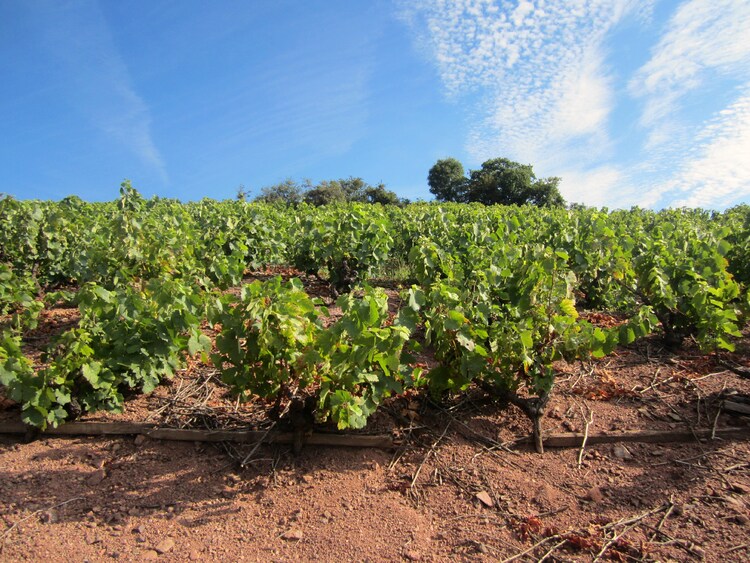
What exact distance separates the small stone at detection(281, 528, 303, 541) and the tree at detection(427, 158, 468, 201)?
47347 millimetres

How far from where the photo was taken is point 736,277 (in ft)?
23.9

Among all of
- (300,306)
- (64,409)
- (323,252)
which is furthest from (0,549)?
(323,252)

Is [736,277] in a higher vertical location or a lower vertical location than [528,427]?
higher

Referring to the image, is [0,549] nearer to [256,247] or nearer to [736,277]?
[256,247]

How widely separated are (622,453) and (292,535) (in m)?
2.38

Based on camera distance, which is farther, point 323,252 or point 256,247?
point 256,247

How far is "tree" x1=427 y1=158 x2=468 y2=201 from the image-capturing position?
49.0 meters

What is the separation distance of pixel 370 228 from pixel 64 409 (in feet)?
15.5

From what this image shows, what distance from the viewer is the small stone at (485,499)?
3.13m

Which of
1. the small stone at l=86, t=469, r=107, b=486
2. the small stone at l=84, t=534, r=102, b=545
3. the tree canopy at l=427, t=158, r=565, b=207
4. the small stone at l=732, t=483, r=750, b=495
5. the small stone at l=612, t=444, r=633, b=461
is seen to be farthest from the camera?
the tree canopy at l=427, t=158, r=565, b=207

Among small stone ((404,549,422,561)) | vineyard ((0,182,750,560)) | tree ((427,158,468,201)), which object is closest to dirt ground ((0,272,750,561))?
small stone ((404,549,422,561))

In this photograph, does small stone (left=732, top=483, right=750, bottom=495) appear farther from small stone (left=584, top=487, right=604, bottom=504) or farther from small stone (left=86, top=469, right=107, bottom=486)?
small stone (left=86, top=469, right=107, bottom=486)

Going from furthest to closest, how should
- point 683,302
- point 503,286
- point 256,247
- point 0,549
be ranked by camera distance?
point 256,247 → point 683,302 → point 503,286 → point 0,549

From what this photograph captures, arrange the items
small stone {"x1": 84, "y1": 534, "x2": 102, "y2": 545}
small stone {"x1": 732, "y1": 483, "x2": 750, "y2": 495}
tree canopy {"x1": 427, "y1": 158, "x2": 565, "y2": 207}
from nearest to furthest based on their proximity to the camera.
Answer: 1. small stone {"x1": 84, "y1": 534, "x2": 102, "y2": 545}
2. small stone {"x1": 732, "y1": 483, "x2": 750, "y2": 495}
3. tree canopy {"x1": 427, "y1": 158, "x2": 565, "y2": 207}
